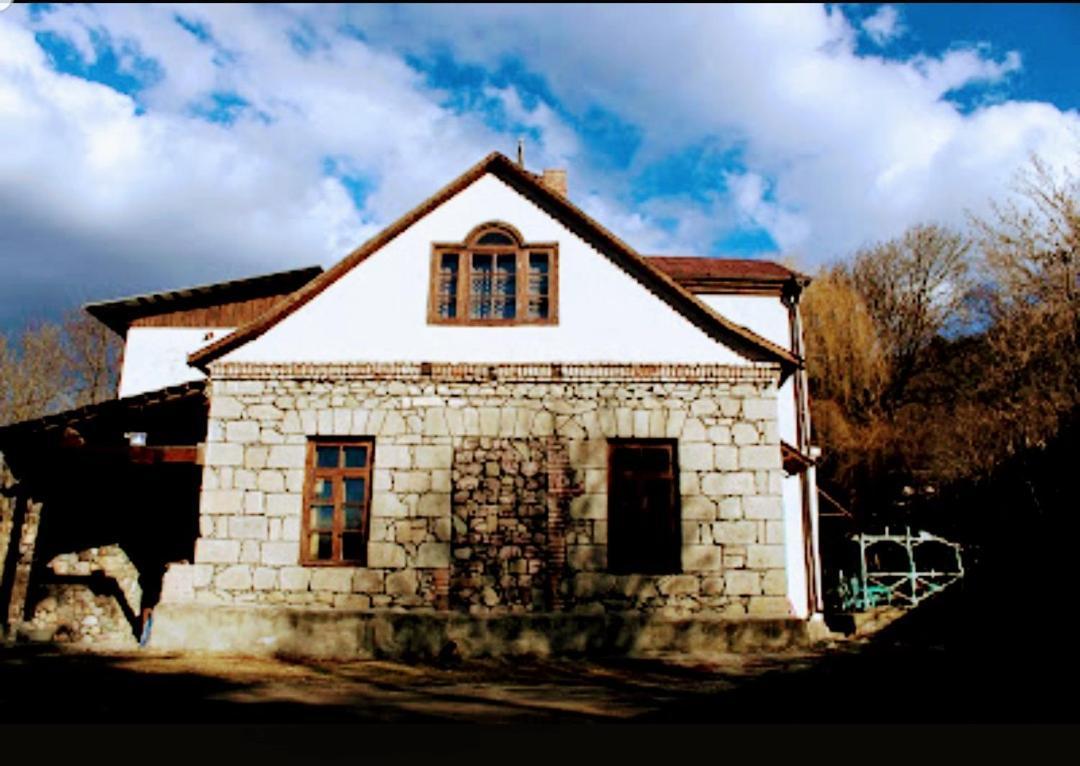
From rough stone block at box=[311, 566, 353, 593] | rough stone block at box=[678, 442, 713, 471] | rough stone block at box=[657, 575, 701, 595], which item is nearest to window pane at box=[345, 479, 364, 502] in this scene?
rough stone block at box=[311, 566, 353, 593]

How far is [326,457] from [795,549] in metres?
8.30

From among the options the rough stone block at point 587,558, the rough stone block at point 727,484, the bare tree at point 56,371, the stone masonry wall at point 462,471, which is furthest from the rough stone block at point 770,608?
the bare tree at point 56,371

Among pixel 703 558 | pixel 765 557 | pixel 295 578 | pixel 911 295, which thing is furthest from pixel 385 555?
pixel 911 295

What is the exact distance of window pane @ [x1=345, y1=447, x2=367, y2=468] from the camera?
37.6 ft

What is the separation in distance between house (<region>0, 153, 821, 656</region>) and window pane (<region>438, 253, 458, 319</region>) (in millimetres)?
29

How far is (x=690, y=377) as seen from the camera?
37.6ft

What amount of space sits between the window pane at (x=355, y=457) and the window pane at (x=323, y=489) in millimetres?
356

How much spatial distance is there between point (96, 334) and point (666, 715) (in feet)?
98.2

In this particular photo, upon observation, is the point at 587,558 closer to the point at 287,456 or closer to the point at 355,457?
the point at 355,457

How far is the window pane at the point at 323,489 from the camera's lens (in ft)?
37.2

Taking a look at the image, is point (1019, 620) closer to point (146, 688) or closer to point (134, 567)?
point (146, 688)

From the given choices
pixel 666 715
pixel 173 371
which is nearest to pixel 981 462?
pixel 666 715

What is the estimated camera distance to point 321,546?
11.1m

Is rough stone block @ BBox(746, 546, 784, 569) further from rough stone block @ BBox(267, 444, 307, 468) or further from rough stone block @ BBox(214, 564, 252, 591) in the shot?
rough stone block @ BBox(214, 564, 252, 591)
